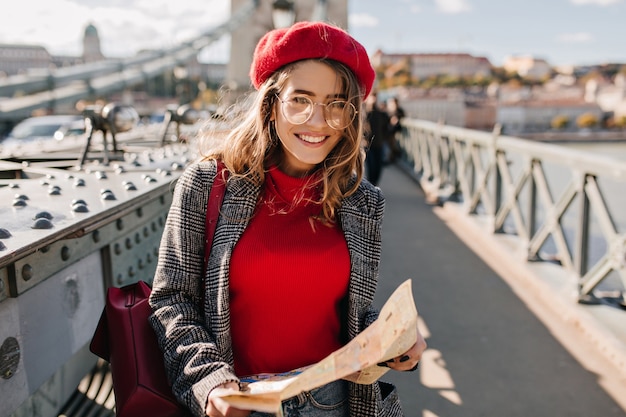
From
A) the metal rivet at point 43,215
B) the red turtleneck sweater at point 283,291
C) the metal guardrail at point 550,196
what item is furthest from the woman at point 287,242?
the metal guardrail at point 550,196

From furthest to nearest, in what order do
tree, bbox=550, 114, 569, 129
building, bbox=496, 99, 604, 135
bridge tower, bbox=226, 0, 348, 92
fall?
building, bbox=496, 99, 604, 135, tree, bbox=550, 114, 569, 129, bridge tower, bbox=226, 0, 348, 92

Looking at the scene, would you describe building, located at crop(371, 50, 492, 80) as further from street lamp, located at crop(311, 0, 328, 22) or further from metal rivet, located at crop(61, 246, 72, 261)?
metal rivet, located at crop(61, 246, 72, 261)

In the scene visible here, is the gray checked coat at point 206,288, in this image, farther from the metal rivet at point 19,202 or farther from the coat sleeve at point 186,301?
the metal rivet at point 19,202

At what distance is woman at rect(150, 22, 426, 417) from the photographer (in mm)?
1170

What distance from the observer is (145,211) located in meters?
1.98

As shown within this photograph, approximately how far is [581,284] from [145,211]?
2056 mm

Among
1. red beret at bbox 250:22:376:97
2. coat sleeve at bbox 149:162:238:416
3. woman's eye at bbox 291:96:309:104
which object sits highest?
red beret at bbox 250:22:376:97

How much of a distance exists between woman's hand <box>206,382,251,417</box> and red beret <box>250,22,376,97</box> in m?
0.62

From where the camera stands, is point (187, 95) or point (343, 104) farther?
point (187, 95)

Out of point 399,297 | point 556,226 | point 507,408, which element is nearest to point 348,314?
point 399,297

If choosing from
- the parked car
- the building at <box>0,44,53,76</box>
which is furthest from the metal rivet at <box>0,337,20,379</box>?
the building at <box>0,44,53,76</box>

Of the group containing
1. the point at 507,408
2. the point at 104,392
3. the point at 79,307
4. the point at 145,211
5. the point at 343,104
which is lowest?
the point at 507,408

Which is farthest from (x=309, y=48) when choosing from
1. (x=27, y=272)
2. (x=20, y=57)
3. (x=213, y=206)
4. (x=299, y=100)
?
(x=20, y=57)

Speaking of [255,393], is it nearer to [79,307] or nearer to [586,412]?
[79,307]
